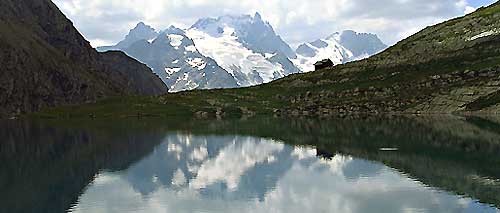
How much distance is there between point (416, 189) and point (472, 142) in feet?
156

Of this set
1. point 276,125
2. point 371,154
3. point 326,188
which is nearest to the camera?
point 326,188

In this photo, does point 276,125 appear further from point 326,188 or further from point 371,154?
point 326,188

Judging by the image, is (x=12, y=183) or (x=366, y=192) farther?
(x=12, y=183)

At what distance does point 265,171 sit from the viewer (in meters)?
86.8

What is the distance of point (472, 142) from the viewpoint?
104875 mm

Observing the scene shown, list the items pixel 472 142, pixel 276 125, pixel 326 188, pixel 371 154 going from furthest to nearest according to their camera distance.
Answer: pixel 276 125 → pixel 472 142 → pixel 371 154 → pixel 326 188

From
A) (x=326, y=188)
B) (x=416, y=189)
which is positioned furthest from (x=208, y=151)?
→ (x=416, y=189)

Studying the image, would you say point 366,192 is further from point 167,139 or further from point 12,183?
point 167,139

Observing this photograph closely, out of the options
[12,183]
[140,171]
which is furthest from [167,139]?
[12,183]

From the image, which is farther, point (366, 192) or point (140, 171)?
point (140, 171)

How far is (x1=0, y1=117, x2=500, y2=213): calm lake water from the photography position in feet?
194

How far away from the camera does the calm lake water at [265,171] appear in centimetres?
5919

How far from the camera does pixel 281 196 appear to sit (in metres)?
63.8

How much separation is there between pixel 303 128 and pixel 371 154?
2506 inches
